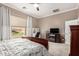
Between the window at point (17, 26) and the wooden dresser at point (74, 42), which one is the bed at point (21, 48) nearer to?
the window at point (17, 26)

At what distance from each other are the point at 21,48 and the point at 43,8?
768 mm

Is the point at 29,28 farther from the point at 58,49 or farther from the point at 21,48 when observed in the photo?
the point at 58,49

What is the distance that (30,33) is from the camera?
6.31 feet

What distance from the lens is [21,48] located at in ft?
5.90

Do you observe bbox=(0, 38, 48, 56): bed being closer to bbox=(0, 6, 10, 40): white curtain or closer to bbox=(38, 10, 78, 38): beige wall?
bbox=(0, 6, 10, 40): white curtain

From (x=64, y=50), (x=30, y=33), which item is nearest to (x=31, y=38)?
(x=30, y=33)

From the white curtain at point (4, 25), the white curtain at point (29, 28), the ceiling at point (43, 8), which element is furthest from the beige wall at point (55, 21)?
the white curtain at point (4, 25)

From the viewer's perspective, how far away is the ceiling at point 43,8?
1809 mm

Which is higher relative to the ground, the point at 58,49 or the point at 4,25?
the point at 4,25

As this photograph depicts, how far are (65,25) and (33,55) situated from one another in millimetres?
728

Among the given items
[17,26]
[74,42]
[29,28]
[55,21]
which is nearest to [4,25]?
[17,26]

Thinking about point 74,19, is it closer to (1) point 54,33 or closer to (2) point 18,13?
(1) point 54,33

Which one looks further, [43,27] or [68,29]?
[43,27]

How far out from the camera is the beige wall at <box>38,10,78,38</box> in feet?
5.86
